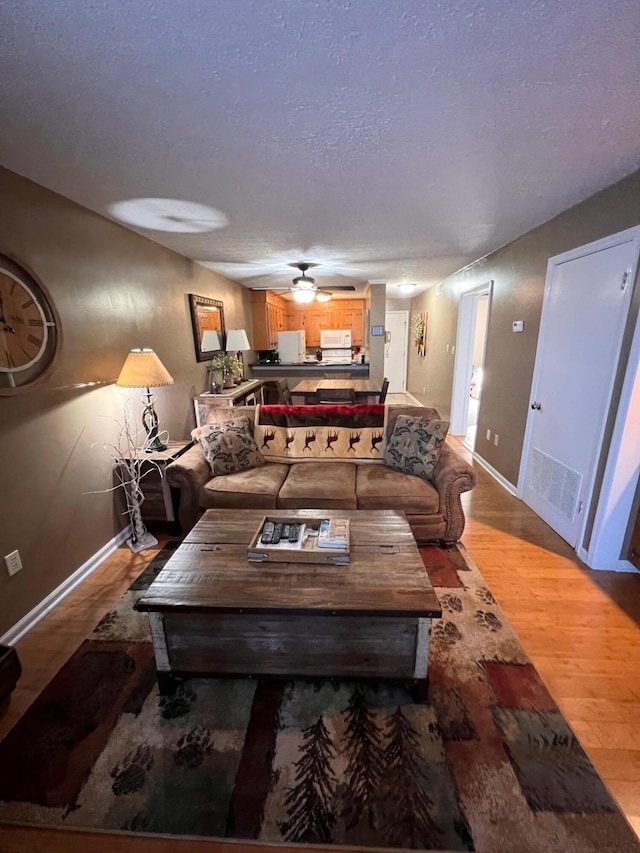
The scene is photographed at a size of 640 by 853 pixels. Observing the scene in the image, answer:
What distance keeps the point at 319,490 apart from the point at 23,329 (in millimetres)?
1913

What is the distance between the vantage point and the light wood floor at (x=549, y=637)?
118 centimetres

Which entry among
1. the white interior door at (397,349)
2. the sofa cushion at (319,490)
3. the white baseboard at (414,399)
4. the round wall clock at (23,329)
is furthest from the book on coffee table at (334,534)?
the white interior door at (397,349)

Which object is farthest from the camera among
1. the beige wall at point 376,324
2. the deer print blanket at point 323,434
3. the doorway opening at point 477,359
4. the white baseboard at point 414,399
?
the white baseboard at point 414,399

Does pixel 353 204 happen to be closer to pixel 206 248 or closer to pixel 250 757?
pixel 206 248

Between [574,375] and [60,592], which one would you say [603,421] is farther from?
[60,592]

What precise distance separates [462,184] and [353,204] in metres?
0.65

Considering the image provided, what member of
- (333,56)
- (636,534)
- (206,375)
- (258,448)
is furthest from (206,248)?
(636,534)

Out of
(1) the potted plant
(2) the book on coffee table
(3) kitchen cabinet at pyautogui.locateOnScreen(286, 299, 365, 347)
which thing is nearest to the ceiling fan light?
(1) the potted plant

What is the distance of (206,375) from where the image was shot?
4.38m

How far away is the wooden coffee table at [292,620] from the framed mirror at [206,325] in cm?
303

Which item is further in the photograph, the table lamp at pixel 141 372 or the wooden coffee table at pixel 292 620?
the table lamp at pixel 141 372

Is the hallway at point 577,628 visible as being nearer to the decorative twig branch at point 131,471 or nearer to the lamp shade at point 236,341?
the decorative twig branch at point 131,471

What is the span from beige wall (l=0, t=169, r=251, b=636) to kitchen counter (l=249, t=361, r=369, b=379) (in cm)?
321

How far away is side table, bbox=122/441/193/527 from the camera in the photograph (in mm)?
2664
